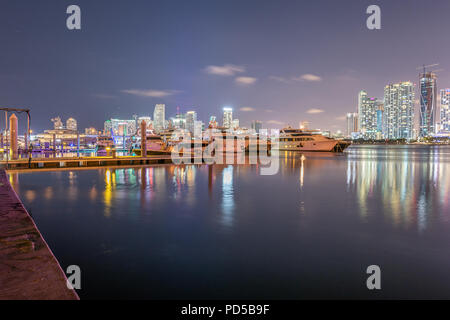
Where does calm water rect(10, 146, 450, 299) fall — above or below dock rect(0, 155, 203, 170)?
below

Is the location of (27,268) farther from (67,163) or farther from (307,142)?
(307,142)

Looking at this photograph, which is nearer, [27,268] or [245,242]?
[27,268]

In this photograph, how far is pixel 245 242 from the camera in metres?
8.25

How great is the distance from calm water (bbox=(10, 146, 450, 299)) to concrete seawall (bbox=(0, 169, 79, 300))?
1.04 metres

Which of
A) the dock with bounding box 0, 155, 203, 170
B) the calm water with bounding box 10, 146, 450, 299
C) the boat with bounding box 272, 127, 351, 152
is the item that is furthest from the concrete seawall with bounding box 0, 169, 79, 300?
the boat with bounding box 272, 127, 351, 152

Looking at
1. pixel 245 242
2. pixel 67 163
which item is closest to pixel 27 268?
pixel 245 242

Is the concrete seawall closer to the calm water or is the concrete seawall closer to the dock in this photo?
the calm water

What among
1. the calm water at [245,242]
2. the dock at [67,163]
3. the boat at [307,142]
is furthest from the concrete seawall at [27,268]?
the boat at [307,142]

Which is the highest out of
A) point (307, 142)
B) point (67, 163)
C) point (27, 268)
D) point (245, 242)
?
point (307, 142)

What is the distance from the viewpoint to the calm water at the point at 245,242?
574 centimetres

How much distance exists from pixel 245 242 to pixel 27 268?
17.5ft

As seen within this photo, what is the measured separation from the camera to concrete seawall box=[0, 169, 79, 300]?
390 centimetres

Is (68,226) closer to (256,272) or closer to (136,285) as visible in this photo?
(136,285)
